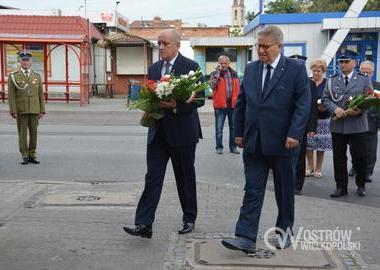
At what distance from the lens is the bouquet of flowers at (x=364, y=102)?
7445 mm

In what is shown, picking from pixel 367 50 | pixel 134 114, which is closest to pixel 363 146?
pixel 134 114

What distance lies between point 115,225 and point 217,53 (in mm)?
24161

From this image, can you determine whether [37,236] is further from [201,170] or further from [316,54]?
[316,54]

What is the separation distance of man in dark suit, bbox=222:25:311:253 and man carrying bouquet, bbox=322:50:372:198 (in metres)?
2.62

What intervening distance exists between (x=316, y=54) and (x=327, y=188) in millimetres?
18761

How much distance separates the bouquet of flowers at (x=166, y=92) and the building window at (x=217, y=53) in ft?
79.7

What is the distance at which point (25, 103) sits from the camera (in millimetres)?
10164

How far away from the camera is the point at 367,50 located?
26.0m

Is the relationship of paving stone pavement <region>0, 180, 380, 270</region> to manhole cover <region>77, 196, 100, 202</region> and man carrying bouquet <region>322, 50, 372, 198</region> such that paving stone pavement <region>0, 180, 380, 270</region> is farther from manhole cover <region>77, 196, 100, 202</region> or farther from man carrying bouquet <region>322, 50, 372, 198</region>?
man carrying bouquet <region>322, 50, 372, 198</region>

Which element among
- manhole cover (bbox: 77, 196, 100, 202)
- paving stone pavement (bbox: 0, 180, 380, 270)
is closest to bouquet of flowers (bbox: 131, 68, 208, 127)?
paving stone pavement (bbox: 0, 180, 380, 270)

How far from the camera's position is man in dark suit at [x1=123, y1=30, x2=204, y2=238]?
566 cm

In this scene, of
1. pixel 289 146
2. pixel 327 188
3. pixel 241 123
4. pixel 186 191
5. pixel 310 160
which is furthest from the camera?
pixel 310 160

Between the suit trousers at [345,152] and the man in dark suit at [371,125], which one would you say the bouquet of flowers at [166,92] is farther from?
the man in dark suit at [371,125]

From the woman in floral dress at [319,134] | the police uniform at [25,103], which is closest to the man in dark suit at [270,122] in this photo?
the woman in floral dress at [319,134]
